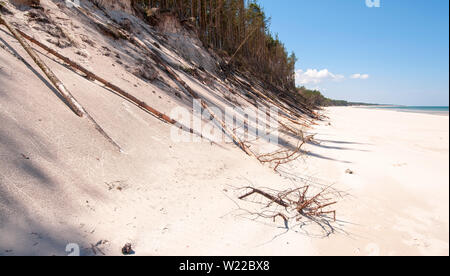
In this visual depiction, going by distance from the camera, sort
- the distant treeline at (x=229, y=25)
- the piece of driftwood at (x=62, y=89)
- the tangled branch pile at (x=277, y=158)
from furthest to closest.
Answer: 1. the distant treeline at (x=229, y=25)
2. the tangled branch pile at (x=277, y=158)
3. the piece of driftwood at (x=62, y=89)

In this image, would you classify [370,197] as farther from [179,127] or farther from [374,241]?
[179,127]

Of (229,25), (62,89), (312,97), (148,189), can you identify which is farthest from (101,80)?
(312,97)

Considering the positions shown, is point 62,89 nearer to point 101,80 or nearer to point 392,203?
point 101,80

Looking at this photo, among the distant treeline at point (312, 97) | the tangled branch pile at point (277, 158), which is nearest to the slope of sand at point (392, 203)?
the tangled branch pile at point (277, 158)

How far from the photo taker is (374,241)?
1633 mm

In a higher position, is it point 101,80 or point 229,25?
point 229,25

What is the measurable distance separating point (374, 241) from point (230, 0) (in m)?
Answer: 15.7

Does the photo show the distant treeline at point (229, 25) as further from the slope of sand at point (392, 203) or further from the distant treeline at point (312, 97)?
the slope of sand at point (392, 203)

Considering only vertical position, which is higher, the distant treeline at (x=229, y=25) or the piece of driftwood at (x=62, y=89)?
the distant treeline at (x=229, y=25)

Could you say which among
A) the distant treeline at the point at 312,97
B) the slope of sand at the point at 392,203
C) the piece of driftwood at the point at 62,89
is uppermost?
the distant treeline at the point at 312,97

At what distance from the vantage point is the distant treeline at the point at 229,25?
448 inches

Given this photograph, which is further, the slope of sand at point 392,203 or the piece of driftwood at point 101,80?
the piece of driftwood at point 101,80

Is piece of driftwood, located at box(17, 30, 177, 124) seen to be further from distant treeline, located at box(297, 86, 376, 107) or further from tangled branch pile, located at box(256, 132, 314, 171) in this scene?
distant treeline, located at box(297, 86, 376, 107)

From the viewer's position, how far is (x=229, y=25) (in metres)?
14.0
